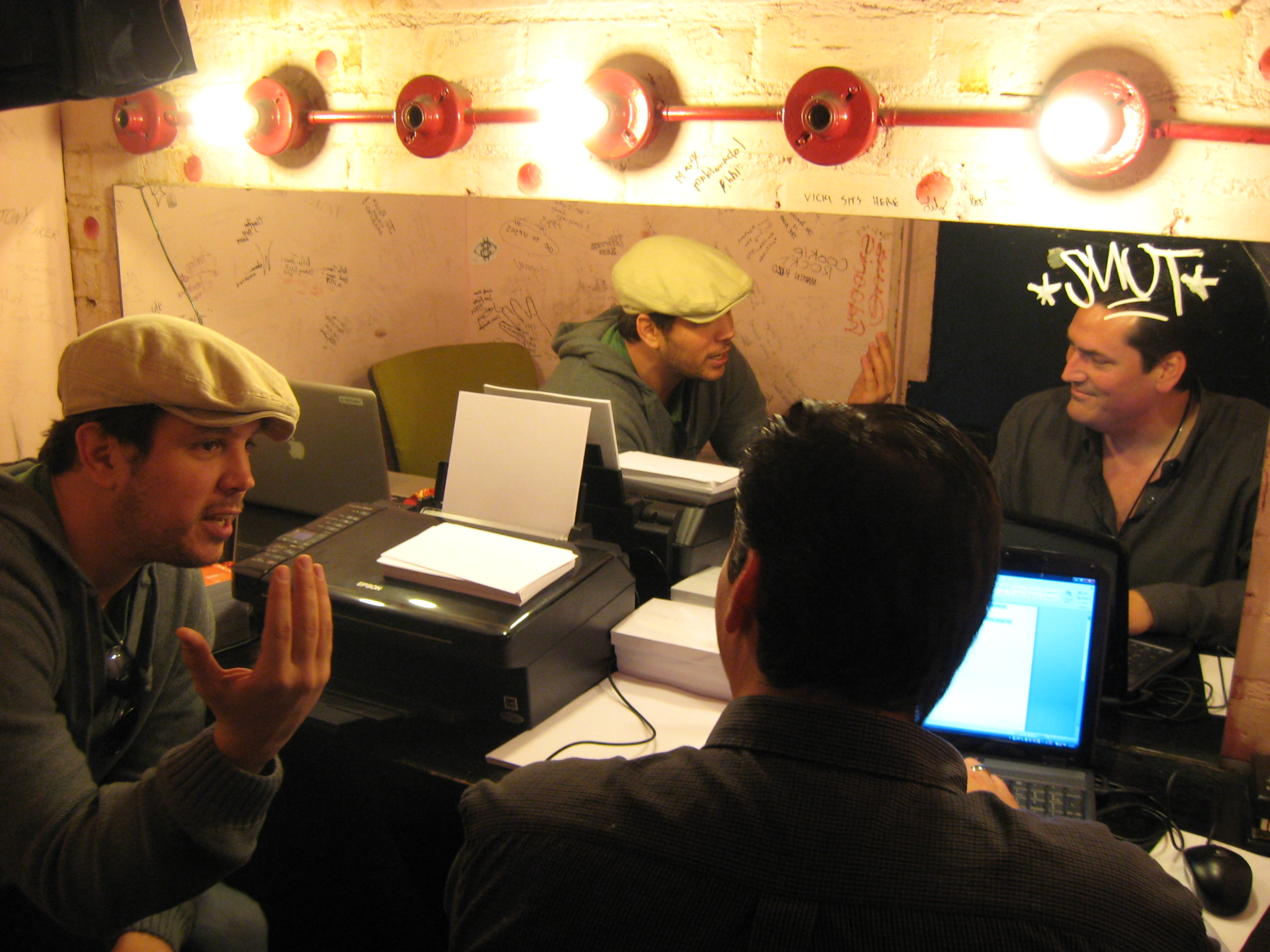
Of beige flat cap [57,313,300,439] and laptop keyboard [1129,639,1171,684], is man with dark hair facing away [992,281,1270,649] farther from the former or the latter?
beige flat cap [57,313,300,439]

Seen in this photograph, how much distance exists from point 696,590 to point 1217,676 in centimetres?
90

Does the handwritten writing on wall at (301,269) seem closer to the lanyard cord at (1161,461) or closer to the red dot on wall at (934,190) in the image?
the red dot on wall at (934,190)

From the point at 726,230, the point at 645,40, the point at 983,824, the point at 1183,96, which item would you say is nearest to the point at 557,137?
the point at 645,40

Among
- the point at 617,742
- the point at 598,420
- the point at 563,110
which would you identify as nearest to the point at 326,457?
the point at 598,420

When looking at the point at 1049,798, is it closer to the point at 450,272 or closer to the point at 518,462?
the point at 518,462

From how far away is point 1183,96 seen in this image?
1333 mm

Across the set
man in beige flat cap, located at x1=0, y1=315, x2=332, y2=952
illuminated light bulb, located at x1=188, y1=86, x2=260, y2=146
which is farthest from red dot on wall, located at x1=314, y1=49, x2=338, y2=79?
man in beige flat cap, located at x1=0, y1=315, x2=332, y2=952

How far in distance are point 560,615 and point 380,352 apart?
1574 mm

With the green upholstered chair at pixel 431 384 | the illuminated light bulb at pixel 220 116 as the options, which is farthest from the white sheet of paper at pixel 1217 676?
the illuminated light bulb at pixel 220 116

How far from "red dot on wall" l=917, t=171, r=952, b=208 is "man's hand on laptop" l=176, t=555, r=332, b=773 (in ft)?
3.47

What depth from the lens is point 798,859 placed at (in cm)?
67

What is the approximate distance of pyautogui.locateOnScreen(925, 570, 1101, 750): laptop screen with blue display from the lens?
1313mm

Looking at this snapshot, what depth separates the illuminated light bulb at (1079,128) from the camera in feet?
4.39

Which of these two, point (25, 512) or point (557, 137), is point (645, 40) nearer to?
point (557, 137)
